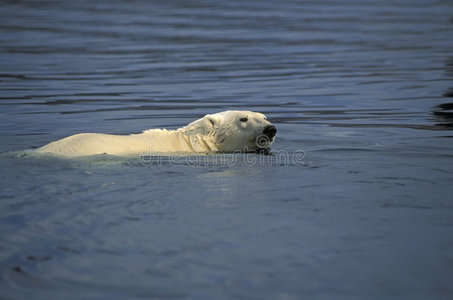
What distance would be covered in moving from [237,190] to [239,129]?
243 cm

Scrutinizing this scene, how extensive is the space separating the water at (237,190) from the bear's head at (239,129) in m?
0.35

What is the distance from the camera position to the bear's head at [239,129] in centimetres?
862

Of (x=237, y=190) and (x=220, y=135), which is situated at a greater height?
(x=220, y=135)

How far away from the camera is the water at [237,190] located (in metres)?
4.27

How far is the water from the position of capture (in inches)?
168

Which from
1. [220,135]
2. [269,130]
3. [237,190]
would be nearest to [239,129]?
[220,135]

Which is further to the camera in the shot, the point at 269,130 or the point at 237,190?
the point at 269,130

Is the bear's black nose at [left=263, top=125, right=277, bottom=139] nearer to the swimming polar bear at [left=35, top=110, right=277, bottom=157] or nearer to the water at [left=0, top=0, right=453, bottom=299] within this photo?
the swimming polar bear at [left=35, top=110, right=277, bottom=157]

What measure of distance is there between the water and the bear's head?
1.16 feet

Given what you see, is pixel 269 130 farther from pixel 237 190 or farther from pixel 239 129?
pixel 237 190

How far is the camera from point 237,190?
6301mm

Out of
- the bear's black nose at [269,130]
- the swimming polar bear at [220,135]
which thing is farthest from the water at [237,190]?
the swimming polar bear at [220,135]

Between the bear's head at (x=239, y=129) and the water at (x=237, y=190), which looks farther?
the bear's head at (x=239, y=129)

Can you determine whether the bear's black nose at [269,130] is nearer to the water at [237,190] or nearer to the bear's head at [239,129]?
the bear's head at [239,129]
